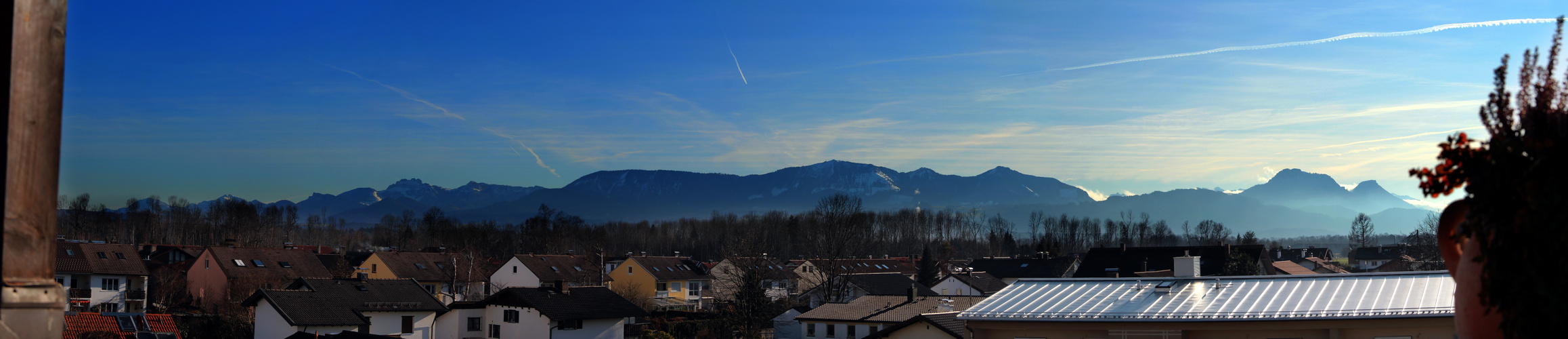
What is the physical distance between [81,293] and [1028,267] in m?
72.8

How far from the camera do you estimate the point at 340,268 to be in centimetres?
6969

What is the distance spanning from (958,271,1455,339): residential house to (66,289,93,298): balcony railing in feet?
179

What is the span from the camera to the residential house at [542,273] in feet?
229

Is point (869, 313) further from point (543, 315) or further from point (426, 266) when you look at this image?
point (426, 266)

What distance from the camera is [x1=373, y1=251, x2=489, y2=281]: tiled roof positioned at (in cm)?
6894

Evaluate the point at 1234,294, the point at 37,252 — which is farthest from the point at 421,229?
the point at 37,252

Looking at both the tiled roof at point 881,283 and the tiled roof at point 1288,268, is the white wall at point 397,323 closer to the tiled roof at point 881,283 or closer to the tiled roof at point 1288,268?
the tiled roof at point 881,283

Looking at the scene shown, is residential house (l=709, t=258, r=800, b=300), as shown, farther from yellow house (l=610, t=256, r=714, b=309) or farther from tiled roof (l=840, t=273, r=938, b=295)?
tiled roof (l=840, t=273, r=938, b=295)

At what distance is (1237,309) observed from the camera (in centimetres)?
1766

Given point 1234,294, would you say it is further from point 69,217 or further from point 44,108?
point 69,217

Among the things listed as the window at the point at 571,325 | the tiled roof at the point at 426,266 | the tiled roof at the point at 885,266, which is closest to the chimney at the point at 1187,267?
the window at the point at 571,325

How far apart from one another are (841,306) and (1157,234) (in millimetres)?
134239

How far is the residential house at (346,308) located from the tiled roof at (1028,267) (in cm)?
5394

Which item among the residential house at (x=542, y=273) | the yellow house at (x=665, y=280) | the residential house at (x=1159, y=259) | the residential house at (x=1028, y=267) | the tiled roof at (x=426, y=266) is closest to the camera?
the residential house at (x=1159, y=259)
